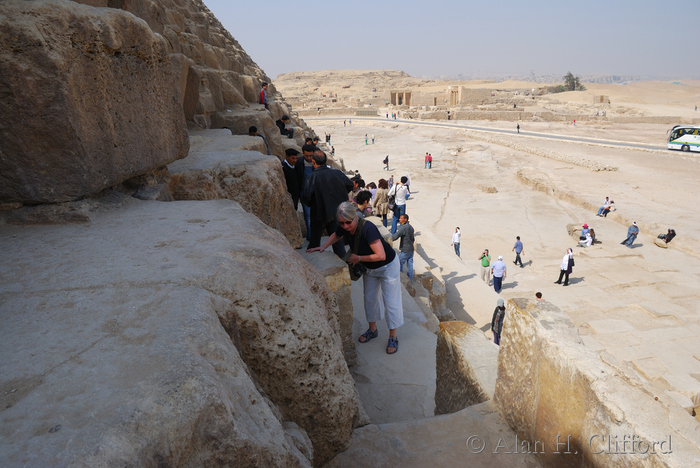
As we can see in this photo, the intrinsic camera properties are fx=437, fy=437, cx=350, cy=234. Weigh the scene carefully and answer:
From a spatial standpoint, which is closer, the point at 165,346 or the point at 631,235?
the point at 165,346

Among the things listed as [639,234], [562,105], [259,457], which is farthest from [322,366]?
[562,105]

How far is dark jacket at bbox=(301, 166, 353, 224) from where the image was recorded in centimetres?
409

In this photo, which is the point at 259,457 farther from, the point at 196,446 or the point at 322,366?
the point at 322,366

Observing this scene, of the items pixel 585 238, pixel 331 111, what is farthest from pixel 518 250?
pixel 331 111

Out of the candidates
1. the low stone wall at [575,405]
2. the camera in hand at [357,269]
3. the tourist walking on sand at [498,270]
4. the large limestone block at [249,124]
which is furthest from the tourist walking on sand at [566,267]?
the low stone wall at [575,405]

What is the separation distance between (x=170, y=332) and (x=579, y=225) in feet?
44.8

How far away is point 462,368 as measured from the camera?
→ 10.4 ft

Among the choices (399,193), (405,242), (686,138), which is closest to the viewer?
(405,242)

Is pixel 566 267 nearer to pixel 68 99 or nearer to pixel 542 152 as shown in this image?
pixel 68 99

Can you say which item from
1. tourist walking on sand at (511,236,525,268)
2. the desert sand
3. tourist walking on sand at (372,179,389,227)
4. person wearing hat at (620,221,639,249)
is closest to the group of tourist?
the desert sand

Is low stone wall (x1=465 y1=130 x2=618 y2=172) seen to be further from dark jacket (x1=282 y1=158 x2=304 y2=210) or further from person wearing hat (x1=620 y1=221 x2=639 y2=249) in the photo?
dark jacket (x1=282 y1=158 x2=304 y2=210)

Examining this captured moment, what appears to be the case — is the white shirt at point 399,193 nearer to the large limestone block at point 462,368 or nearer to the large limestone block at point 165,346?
the large limestone block at point 462,368

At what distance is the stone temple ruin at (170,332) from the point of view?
4.31 feet

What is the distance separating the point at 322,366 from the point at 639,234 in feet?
44.5
